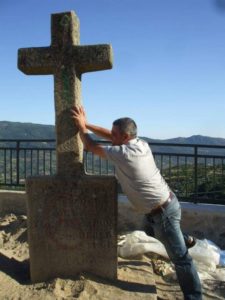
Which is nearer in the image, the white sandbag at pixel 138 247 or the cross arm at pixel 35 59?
the cross arm at pixel 35 59

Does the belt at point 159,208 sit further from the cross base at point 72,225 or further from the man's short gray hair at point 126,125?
the man's short gray hair at point 126,125

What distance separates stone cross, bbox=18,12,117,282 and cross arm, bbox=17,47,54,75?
1 centimetres

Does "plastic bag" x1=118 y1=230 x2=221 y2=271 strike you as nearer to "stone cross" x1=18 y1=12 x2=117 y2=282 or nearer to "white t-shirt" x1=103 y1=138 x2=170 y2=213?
"stone cross" x1=18 y1=12 x2=117 y2=282

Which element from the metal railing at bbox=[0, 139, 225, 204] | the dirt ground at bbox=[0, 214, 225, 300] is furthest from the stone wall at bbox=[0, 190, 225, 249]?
the dirt ground at bbox=[0, 214, 225, 300]

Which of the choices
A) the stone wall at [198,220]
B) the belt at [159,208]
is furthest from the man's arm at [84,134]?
the stone wall at [198,220]

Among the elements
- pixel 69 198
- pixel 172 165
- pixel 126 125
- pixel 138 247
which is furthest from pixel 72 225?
pixel 172 165

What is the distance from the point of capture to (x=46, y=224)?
496 centimetres

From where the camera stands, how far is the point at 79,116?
4.89m

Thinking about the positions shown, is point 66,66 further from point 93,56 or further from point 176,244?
point 176,244

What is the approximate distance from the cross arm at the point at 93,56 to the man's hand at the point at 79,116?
1.46 ft

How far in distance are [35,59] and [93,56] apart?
0.63m

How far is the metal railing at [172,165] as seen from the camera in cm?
776

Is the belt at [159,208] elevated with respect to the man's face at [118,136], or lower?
lower

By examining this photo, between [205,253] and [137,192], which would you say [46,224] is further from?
[205,253]
